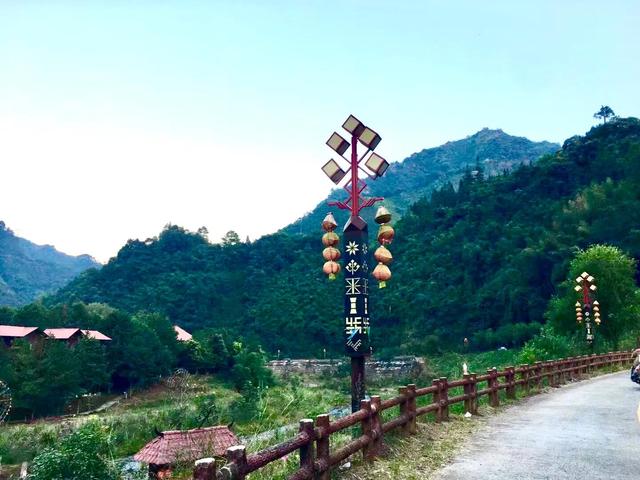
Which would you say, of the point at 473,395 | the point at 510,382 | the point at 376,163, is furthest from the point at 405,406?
the point at 510,382

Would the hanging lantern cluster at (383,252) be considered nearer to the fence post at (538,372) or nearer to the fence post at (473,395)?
the fence post at (473,395)

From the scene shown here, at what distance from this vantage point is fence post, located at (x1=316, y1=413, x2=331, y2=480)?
6.70 m

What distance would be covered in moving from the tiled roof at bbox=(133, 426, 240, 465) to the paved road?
4.52 meters

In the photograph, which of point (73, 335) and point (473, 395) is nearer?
point (473, 395)

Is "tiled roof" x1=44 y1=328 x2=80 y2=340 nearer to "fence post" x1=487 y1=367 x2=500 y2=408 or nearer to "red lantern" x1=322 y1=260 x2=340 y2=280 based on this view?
"fence post" x1=487 y1=367 x2=500 y2=408

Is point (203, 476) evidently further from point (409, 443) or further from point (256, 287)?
point (256, 287)

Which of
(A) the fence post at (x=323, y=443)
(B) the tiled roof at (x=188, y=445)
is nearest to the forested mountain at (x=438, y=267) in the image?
(B) the tiled roof at (x=188, y=445)

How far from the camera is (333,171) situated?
1310 cm

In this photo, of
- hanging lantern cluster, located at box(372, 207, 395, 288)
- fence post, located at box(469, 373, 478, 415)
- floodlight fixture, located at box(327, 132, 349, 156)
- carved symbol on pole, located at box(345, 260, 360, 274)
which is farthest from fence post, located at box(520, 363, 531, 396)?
floodlight fixture, located at box(327, 132, 349, 156)

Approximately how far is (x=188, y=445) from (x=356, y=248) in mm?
5304

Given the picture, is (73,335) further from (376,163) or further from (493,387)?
(376,163)

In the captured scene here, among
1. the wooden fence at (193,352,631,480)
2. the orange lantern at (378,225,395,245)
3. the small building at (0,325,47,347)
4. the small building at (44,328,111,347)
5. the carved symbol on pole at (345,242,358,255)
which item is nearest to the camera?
the wooden fence at (193,352,631,480)

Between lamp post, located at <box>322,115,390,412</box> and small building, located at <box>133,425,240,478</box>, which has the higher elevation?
lamp post, located at <box>322,115,390,412</box>

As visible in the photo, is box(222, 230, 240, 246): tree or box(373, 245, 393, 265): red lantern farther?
box(222, 230, 240, 246): tree
